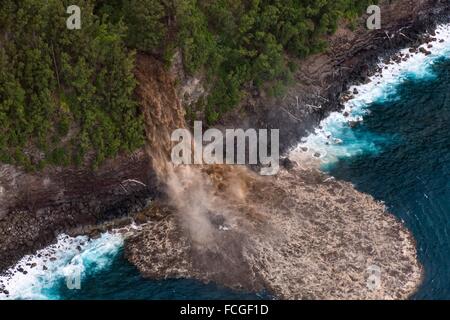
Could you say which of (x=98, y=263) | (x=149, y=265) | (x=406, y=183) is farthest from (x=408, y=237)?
(x=98, y=263)

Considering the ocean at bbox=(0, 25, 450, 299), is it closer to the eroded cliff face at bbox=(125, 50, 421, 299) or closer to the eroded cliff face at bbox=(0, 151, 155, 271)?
the eroded cliff face at bbox=(125, 50, 421, 299)

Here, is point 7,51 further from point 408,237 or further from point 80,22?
point 408,237

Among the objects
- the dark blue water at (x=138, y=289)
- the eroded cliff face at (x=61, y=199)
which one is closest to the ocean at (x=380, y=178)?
the dark blue water at (x=138, y=289)

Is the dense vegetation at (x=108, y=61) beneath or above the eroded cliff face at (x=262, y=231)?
above

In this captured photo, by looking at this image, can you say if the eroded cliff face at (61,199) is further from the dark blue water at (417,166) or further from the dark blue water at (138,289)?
the dark blue water at (417,166)

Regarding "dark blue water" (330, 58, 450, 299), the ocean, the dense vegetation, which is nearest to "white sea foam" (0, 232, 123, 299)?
the ocean

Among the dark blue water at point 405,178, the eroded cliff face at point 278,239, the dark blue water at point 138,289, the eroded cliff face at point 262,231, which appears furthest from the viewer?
the eroded cliff face at point 262,231
